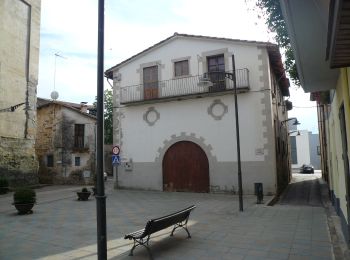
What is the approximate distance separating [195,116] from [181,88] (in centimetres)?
168

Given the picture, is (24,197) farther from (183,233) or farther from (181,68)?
(181,68)

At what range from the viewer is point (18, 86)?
20453mm

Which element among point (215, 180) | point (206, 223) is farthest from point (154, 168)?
point (206, 223)

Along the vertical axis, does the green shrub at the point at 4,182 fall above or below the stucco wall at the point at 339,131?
below

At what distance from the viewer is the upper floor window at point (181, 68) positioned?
17344 mm

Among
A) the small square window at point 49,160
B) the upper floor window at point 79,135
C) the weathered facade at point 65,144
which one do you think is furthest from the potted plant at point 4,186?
the upper floor window at point 79,135

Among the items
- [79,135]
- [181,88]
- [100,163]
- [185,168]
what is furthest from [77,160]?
[100,163]

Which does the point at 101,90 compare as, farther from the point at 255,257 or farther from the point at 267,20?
the point at 267,20

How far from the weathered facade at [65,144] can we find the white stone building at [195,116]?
368 inches

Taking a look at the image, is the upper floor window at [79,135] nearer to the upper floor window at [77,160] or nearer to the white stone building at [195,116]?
the upper floor window at [77,160]

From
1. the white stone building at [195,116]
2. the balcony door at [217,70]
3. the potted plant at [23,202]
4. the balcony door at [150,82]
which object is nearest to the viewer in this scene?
the potted plant at [23,202]

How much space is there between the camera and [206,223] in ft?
28.9

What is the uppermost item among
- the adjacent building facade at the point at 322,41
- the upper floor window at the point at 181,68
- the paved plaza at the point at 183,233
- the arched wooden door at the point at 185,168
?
the upper floor window at the point at 181,68

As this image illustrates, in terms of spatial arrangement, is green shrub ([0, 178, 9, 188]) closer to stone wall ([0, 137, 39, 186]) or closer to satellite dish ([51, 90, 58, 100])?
stone wall ([0, 137, 39, 186])
